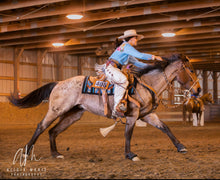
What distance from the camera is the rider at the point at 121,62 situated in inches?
220

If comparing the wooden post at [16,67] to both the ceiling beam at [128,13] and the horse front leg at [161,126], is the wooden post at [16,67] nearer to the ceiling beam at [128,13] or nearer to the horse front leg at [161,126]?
the ceiling beam at [128,13]

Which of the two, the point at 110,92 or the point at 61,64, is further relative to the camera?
→ the point at 61,64

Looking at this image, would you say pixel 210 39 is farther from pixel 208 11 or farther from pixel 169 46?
pixel 208 11

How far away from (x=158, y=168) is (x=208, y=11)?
10217 mm

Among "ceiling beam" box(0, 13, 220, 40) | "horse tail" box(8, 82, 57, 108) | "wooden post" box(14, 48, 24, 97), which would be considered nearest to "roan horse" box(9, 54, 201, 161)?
"horse tail" box(8, 82, 57, 108)

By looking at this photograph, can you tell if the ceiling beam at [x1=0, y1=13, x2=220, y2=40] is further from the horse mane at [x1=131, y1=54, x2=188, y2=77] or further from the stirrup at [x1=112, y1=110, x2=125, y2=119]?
the stirrup at [x1=112, y1=110, x2=125, y2=119]

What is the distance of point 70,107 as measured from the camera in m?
6.03

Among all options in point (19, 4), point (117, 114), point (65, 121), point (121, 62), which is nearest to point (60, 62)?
point (19, 4)

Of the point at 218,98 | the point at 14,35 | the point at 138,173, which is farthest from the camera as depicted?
the point at 218,98

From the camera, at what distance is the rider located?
18.4ft

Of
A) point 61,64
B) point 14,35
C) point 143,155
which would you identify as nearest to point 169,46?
point 61,64

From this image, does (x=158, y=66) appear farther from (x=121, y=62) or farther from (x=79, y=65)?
(x=79, y=65)

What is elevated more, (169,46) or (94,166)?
(169,46)

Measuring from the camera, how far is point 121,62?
5969 mm
